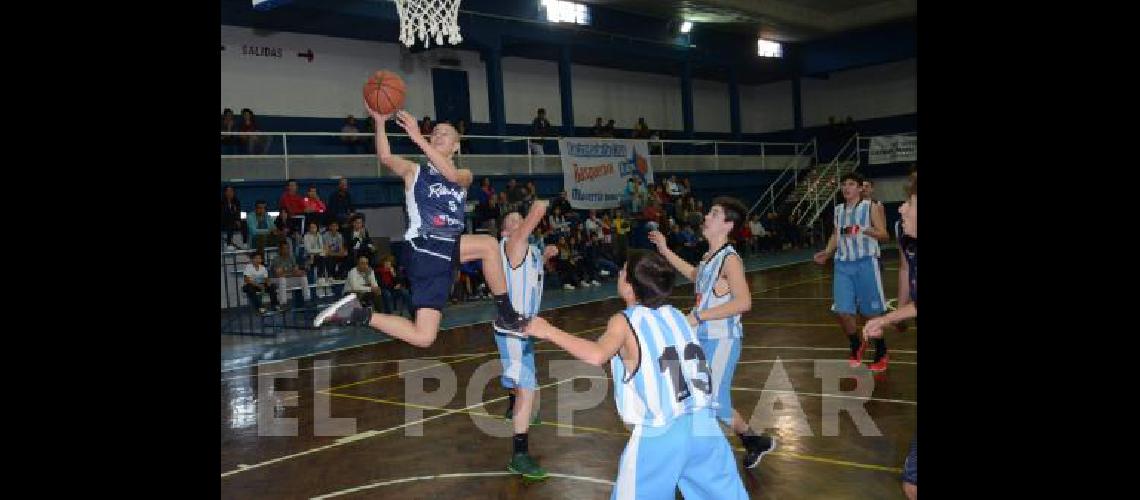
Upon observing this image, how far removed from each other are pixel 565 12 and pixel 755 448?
62.4 feet

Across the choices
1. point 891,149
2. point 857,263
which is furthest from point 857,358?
point 891,149

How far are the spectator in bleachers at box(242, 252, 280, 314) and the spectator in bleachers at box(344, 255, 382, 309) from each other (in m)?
1.09

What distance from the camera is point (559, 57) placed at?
77.9 ft

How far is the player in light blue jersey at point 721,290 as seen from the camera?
475 cm

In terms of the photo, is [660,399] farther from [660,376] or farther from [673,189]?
[673,189]

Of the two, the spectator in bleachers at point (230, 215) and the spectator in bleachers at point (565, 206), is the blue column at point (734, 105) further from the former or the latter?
the spectator in bleachers at point (230, 215)

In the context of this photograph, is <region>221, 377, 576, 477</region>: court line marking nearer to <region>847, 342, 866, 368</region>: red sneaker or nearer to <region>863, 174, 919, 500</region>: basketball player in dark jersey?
<region>847, 342, 866, 368</region>: red sneaker

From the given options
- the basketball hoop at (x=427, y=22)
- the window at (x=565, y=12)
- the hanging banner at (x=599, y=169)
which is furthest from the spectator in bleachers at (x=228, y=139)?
the window at (x=565, y=12)

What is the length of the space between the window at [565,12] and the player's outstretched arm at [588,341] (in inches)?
772

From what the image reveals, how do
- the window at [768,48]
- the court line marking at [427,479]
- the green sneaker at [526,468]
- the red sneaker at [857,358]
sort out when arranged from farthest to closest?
the window at [768,48]
the red sneaker at [857,358]
the green sneaker at [526,468]
the court line marking at [427,479]

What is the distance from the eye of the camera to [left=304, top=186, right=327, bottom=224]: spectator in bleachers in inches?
581
